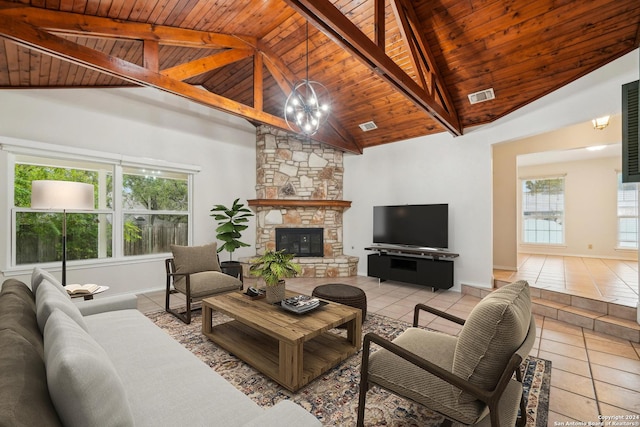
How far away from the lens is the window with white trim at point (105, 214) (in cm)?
365

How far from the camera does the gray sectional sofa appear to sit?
0.80 metres

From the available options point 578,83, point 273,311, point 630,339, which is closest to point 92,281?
point 273,311

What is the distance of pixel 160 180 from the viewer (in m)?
4.83

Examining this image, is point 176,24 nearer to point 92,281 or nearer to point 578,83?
point 92,281

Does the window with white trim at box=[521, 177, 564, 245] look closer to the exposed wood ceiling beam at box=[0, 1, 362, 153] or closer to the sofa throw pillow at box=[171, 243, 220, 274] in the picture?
the exposed wood ceiling beam at box=[0, 1, 362, 153]

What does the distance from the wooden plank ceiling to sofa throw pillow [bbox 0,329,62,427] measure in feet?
7.88

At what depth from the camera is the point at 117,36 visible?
3.04m

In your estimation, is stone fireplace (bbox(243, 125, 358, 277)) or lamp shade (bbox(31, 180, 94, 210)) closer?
lamp shade (bbox(31, 180, 94, 210))

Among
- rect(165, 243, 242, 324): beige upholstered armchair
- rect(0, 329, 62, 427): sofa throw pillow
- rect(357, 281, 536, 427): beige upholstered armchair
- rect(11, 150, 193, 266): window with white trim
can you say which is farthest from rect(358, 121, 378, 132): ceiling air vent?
rect(0, 329, 62, 427): sofa throw pillow

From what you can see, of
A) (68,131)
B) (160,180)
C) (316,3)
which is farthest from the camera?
(160,180)

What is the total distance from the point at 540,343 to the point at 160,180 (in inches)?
223

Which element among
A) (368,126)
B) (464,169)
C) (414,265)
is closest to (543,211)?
(464,169)

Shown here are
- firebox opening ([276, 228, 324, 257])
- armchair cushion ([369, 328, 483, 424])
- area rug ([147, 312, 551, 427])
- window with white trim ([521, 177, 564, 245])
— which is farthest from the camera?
window with white trim ([521, 177, 564, 245])

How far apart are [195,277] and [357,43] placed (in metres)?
3.10
